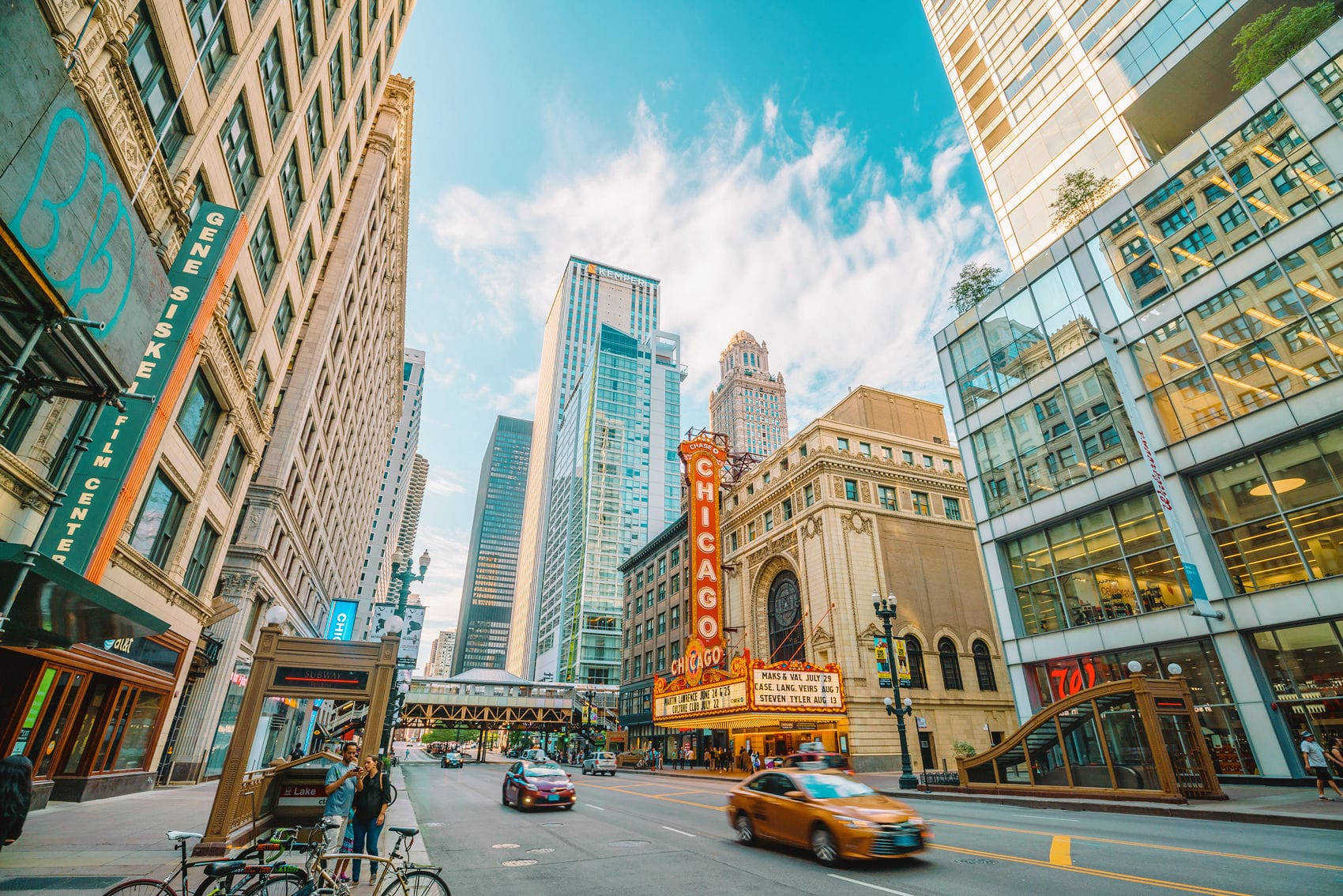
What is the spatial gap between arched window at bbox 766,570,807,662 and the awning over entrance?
1545 inches

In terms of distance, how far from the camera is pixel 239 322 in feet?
75.2

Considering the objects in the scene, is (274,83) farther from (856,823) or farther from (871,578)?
(871,578)

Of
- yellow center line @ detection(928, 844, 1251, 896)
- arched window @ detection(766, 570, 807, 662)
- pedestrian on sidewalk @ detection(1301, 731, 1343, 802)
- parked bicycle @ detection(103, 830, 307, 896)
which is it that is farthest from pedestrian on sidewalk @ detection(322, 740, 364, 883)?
arched window @ detection(766, 570, 807, 662)

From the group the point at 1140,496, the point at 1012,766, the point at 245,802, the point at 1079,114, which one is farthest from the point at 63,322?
the point at 1079,114

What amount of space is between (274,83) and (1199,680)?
37980mm

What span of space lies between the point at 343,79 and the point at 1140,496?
38.1m

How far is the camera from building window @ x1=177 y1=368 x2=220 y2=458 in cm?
1978

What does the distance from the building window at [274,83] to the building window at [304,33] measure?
1082mm

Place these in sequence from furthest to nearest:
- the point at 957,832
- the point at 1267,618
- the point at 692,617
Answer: the point at 692,617
the point at 1267,618
the point at 957,832

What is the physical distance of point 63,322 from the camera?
676cm

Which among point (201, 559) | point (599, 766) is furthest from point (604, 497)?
point (201, 559)

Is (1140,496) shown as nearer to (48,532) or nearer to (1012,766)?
(1012,766)

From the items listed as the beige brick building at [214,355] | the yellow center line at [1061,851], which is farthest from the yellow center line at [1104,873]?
the beige brick building at [214,355]

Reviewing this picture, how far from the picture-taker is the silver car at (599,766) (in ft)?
146
